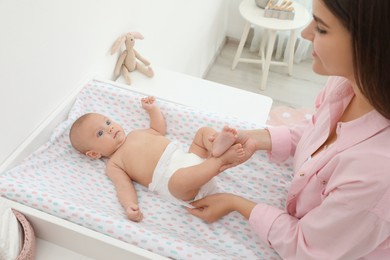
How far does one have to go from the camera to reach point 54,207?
97 centimetres

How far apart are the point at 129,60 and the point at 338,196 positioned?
41.6 inches

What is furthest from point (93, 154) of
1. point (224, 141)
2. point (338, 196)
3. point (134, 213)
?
point (338, 196)

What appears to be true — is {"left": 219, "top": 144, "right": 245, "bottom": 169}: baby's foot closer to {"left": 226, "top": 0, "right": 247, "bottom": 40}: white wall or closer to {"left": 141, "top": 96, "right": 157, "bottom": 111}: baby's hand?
{"left": 141, "top": 96, "right": 157, "bottom": 111}: baby's hand

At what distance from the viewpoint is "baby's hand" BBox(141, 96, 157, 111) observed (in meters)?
1.34

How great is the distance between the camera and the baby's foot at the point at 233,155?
112cm

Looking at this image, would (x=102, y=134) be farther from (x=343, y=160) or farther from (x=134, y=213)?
(x=343, y=160)

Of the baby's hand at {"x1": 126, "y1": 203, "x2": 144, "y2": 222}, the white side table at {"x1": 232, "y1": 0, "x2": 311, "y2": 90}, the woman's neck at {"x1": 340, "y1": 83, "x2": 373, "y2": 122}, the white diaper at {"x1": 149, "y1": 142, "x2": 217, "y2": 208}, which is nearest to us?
the woman's neck at {"x1": 340, "y1": 83, "x2": 373, "y2": 122}

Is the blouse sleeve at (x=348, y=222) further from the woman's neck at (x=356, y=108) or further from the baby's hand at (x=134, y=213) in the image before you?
the baby's hand at (x=134, y=213)

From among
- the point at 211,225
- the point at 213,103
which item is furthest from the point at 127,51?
the point at 211,225

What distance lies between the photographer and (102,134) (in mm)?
1279

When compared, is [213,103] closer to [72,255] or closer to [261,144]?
[261,144]

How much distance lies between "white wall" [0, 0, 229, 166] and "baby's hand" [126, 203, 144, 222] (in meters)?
0.37

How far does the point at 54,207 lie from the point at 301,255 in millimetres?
614

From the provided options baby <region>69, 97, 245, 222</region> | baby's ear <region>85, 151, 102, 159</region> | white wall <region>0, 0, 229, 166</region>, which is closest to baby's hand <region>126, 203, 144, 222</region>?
baby <region>69, 97, 245, 222</region>
